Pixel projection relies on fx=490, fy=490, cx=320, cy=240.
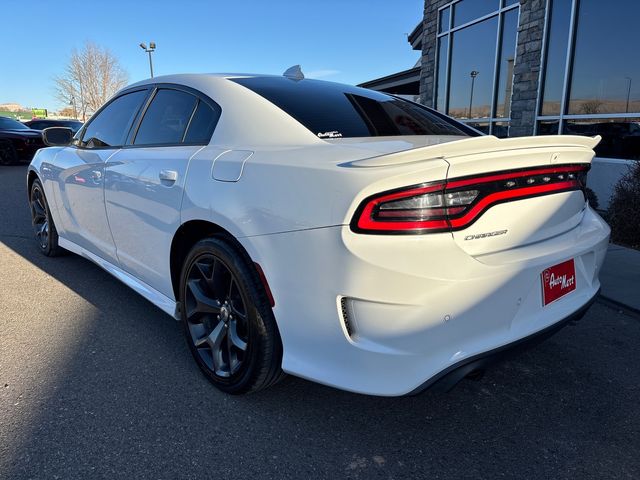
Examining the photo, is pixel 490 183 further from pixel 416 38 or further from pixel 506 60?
pixel 416 38

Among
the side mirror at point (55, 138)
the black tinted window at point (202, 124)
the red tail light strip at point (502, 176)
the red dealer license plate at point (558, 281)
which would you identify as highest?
the black tinted window at point (202, 124)

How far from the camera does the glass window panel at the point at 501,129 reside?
9109mm

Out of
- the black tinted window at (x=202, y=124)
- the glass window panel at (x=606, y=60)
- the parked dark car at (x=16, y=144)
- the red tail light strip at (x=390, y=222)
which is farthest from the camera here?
the parked dark car at (x=16, y=144)

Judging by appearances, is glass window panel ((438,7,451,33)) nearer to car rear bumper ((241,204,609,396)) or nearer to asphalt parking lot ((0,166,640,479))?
asphalt parking lot ((0,166,640,479))

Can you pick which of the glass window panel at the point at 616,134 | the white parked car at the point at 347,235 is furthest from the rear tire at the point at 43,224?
the glass window panel at the point at 616,134

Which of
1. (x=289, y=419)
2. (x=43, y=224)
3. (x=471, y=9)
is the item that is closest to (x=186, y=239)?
(x=289, y=419)

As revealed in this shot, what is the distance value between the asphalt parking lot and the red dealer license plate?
0.64m

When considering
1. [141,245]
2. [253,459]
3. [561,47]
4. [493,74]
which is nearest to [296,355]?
[253,459]

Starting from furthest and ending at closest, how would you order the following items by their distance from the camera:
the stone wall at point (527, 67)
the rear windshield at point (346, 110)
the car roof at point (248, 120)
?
the stone wall at point (527, 67) < the rear windshield at point (346, 110) < the car roof at point (248, 120)

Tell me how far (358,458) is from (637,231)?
4811 mm

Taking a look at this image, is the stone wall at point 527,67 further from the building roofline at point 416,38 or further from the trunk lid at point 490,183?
the trunk lid at point 490,183

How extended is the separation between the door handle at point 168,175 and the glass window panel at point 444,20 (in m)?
10.3

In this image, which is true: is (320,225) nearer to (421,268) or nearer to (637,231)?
(421,268)

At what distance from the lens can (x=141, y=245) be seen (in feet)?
9.64
